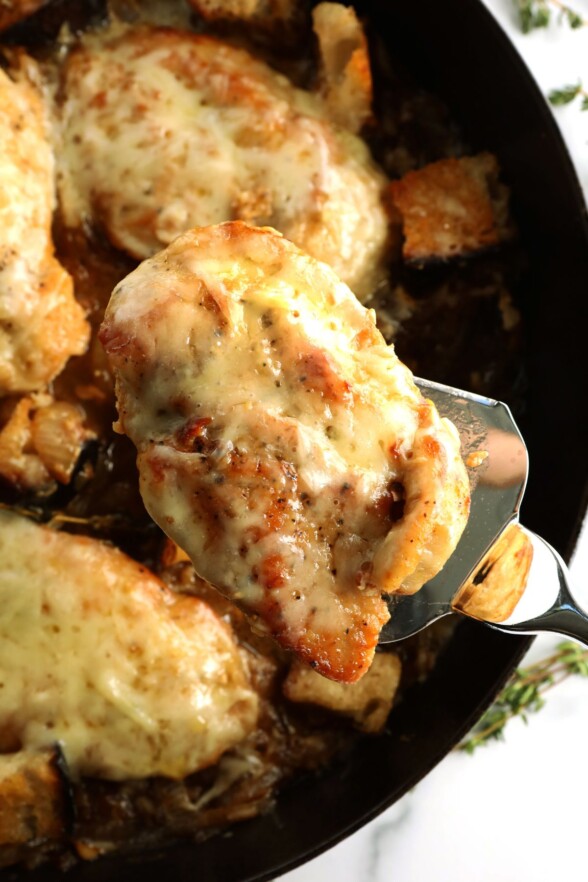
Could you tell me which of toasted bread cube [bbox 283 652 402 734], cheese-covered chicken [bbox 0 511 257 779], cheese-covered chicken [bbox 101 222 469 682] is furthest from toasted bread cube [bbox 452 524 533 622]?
→ cheese-covered chicken [bbox 0 511 257 779]

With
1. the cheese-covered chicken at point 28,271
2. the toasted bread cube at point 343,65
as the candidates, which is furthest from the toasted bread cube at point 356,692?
the toasted bread cube at point 343,65

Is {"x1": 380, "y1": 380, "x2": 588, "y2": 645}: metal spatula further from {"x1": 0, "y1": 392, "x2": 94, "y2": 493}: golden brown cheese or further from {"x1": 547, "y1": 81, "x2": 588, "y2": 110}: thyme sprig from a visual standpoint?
{"x1": 547, "y1": 81, "x2": 588, "y2": 110}: thyme sprig

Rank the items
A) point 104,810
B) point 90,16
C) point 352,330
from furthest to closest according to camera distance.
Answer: point 90,16, point 104,810, point 352,330

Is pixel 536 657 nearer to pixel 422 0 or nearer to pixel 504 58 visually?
pixel 504 58

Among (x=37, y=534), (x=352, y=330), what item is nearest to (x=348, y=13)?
(x=352, y=330)

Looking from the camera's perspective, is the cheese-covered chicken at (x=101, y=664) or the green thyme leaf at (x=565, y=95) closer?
the cheese-covered chicken at (x=101, y=664)

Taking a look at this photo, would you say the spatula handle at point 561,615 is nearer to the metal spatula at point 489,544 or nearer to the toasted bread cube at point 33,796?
the metal spatula at point 489,544

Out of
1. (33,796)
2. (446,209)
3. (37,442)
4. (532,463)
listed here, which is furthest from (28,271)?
(532,463)
